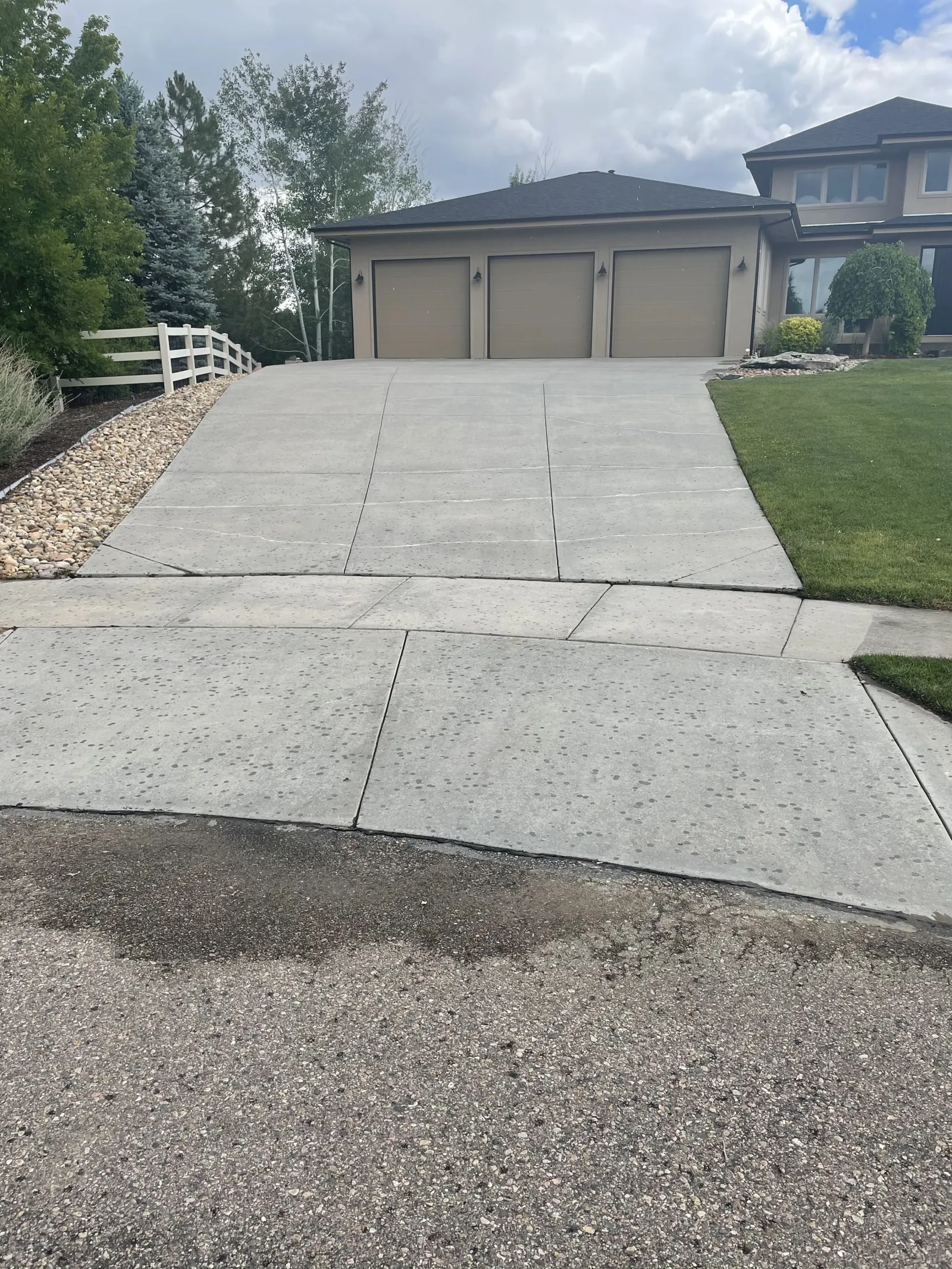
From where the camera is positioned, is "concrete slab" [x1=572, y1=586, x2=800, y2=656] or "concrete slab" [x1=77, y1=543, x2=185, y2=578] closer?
"concrete slab" [x1=572, y1=586, x2=800, y2=656]

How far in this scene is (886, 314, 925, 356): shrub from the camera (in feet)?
71.5

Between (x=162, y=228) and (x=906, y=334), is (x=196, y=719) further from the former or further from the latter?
(x=162, y=228)

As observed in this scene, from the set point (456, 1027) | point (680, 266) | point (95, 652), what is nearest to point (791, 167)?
point (680, 266)

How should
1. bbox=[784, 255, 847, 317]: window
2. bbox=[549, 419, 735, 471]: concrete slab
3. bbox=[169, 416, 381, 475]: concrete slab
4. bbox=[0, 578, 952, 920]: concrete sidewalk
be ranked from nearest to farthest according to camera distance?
bbox=[0, 578, 952, 920]: concrete sidewalk < bbox=[549, 419, 735, 471]: concrete slab < bbox=[169, 416, 381, 475]: concrete slab < bbox=[784, 255, 847, 317]: window

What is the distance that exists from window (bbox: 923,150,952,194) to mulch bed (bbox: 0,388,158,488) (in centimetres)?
2327

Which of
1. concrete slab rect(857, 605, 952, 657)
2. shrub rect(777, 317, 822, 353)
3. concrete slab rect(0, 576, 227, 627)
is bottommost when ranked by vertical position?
concrete slab rect(0, 576, 227, 627)

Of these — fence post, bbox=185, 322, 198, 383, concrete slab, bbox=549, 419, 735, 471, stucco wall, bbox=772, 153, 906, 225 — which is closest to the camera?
concrete slab, bbox=549, 419, 735, 471

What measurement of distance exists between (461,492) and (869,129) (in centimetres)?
2559

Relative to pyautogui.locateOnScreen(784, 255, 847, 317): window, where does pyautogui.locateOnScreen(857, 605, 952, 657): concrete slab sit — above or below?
below

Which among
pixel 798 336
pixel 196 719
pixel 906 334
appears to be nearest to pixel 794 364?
pixel 798 336

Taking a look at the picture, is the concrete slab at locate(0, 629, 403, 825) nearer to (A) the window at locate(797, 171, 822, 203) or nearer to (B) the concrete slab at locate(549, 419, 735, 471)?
(B) the concrete slab at locate(549, 419, 735, 471)

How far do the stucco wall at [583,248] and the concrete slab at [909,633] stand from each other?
57.1 feet

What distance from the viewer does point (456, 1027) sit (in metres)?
2.80

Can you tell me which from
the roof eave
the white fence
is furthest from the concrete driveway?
the roof eave
